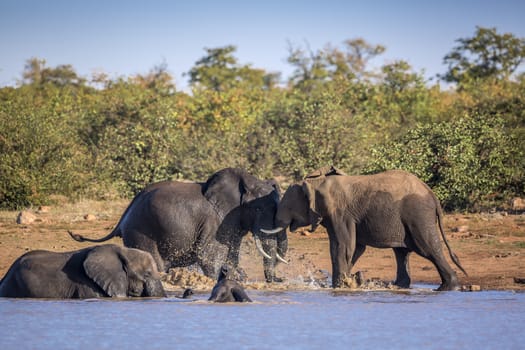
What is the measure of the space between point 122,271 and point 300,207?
3.04 meters

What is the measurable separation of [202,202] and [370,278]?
266 centimetres

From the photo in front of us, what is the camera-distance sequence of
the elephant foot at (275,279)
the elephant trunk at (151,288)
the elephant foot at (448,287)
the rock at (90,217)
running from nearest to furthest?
the elephant trunk at (151,288), the elephant foot at (448,287), the elephant foot at (275,279), the rock at (90,217)

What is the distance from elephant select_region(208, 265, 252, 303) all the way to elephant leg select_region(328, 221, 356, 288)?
1.78 m

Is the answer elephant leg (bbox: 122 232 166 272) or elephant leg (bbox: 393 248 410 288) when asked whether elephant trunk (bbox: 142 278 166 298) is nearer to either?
elephant leg (bbox: 122 232 166 272)

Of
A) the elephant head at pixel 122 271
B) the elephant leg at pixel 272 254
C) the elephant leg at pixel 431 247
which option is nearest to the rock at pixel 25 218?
the elephant leg at pixel 272 254

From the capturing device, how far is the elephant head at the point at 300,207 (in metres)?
13.2

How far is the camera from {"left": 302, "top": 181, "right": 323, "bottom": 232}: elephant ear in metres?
13.2

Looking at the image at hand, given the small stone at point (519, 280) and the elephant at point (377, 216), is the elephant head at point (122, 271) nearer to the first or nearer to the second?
the elephant at point (377, 216)

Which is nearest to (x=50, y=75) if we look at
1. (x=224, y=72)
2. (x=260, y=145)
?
(x=224, y=72)

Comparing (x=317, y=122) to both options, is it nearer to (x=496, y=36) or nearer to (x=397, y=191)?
(x=397, y=191)

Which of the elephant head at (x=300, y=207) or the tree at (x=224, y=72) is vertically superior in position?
the tree at (x=224, y=72)

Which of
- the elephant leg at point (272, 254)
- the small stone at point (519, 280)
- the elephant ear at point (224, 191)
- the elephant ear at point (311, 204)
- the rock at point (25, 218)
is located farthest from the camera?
the rock at point (25, 218)

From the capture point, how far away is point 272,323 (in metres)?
10.5

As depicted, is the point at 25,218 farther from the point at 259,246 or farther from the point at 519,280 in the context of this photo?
the point at 519,280
